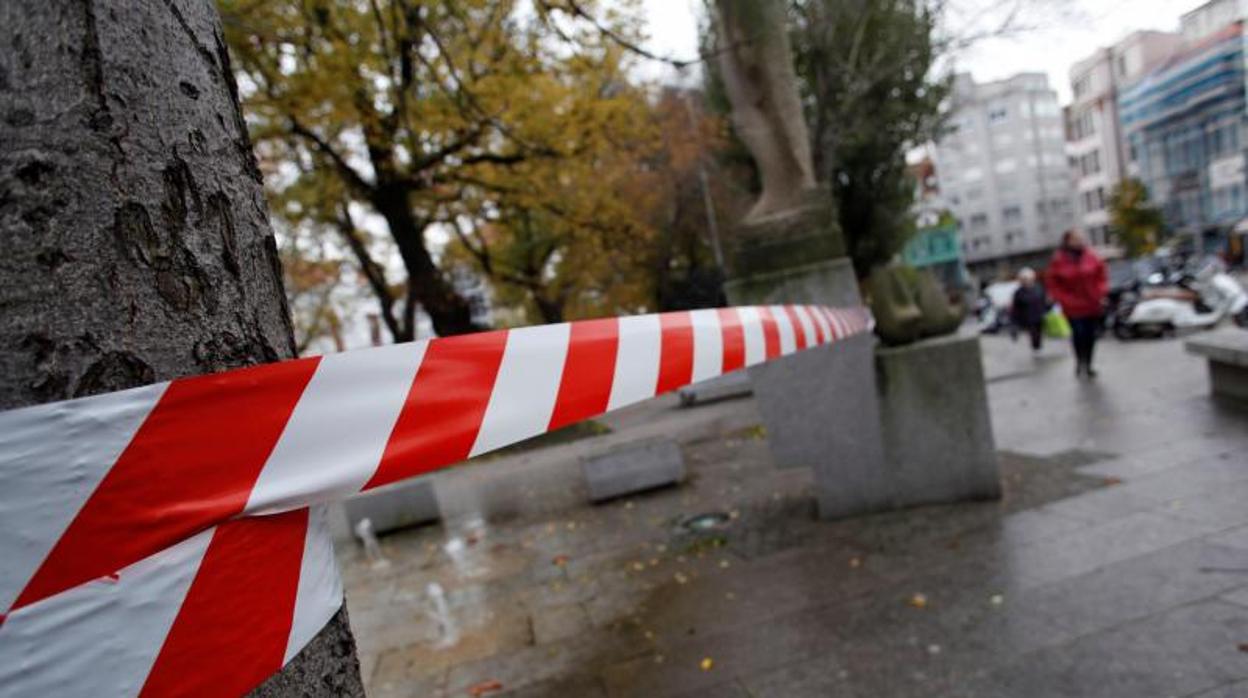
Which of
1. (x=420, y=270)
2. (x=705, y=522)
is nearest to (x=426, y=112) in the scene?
(x=420, y=270)

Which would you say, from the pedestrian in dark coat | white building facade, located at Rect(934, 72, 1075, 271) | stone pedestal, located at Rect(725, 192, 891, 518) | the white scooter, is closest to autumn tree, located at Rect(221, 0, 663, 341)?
stone pedestal, located at Rect(725, 192, 891, 518)

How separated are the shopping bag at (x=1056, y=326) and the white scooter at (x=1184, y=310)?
6.67 feet

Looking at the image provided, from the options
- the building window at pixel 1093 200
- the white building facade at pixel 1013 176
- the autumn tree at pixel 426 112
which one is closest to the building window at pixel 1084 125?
the white building facade at pixel 1013 176

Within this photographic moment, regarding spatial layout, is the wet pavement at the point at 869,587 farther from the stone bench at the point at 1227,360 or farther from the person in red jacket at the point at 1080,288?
the person in red jacket at the point at 1080,288

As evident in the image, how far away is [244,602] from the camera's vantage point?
1051 mm

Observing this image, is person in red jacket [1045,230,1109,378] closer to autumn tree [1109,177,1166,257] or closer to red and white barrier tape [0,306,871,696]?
red and white barrier tape [0,306,871,696]

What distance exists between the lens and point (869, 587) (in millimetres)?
4016

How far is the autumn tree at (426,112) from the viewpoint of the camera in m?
8.88

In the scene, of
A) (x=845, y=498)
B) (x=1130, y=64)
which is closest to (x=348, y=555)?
(x=845, y=498)

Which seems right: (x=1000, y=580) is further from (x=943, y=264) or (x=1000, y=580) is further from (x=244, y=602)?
(x=943, y=264)

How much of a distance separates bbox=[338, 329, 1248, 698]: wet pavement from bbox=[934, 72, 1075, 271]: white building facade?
7328 cm

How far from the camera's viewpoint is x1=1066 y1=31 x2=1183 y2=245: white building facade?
5559 cm

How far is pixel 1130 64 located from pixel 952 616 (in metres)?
72.3

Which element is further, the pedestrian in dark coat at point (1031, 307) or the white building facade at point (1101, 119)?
the white building facade at point (1101, 119)
